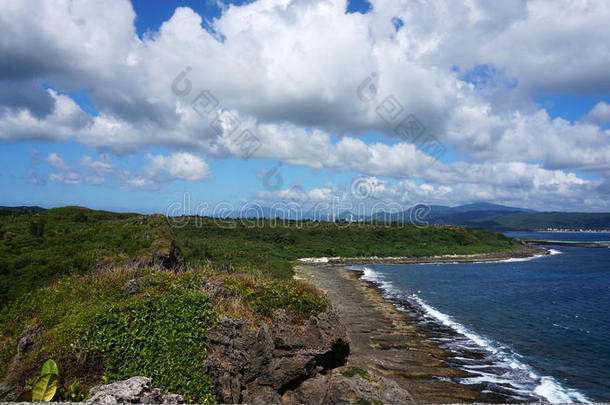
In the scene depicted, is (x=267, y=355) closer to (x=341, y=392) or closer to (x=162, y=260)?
(x=341, y=392)

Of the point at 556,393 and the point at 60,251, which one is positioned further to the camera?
the point at 60,251

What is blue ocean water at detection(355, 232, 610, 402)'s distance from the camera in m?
17.6

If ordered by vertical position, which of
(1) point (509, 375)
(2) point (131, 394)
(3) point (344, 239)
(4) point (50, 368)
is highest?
(4) point (50, 368)

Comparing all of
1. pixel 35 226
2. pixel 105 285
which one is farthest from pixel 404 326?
pixel 35 226

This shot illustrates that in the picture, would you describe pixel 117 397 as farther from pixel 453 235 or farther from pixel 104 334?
pixel 453 235

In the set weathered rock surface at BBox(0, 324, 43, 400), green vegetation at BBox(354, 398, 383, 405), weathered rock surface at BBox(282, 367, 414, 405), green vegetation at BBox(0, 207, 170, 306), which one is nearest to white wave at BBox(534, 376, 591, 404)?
weathered rock surface at BBox(282, 367, 414, 405)

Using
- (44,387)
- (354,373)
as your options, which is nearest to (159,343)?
(44,387)

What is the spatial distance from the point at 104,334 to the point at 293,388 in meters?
6.08

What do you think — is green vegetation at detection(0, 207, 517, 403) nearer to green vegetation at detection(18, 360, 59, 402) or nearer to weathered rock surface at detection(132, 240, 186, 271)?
weathered rock surface at detection(132, 240, 186, 271)

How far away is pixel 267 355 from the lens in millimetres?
11016

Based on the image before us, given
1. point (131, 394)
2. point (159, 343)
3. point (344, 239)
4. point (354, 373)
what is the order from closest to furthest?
point (131, 394), point (159, 343), point (354, 373), point (344, 239)

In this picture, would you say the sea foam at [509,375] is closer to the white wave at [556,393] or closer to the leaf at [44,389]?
the white wave at [556,393]

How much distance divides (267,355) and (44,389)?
5715mm

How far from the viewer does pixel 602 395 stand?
645 inches
